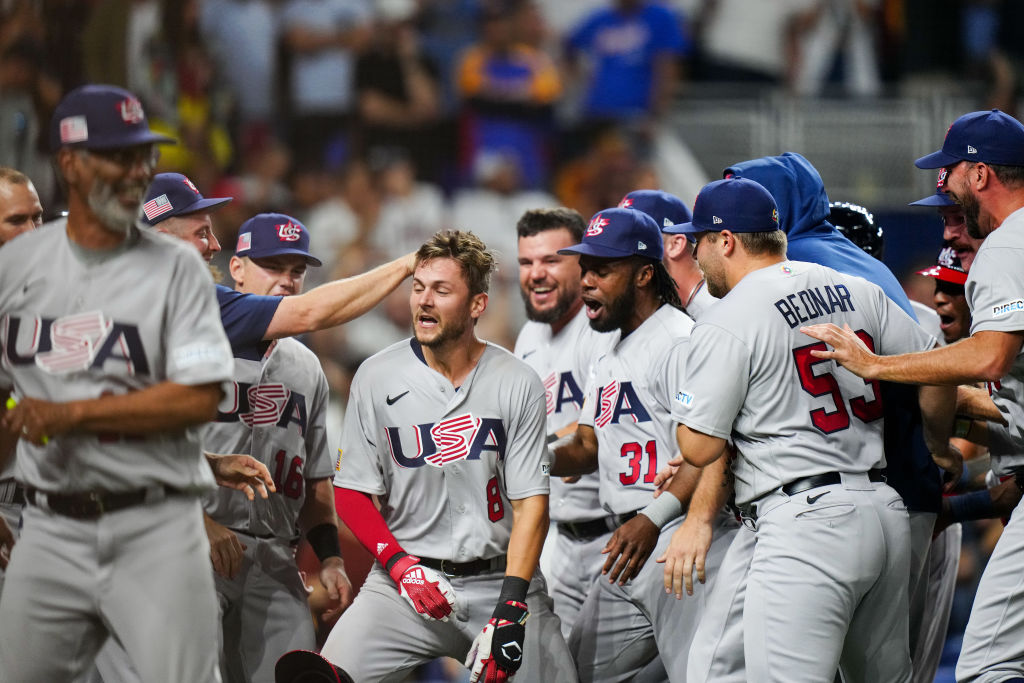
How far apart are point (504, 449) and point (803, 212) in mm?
1603

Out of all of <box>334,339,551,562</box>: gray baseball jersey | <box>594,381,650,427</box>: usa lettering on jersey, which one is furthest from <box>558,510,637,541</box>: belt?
<box>334,339,551,562</box>: gray baseball jersey

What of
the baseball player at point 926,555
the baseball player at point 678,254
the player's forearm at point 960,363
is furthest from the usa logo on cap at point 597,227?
the player's forearm at point 960,363

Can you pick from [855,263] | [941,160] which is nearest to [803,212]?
[855,263]

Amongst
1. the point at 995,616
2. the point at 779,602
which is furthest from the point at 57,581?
the point at 995,616

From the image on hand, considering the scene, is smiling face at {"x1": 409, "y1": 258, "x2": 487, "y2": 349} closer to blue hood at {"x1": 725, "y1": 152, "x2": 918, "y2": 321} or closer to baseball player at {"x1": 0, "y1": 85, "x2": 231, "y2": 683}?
baseball player at {"x1": 0, "y1": 85, "x2": 231, "y2": 683}

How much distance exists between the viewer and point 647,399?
4688 millimetres

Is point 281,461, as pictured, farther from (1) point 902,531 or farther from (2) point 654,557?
(1) point 902,531

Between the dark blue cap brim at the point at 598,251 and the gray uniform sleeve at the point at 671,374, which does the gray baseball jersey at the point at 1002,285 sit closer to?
the gray uniform sleeve at the point at 671,374

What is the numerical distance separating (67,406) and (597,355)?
256 cm

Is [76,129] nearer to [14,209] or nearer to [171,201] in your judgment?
[14,209]

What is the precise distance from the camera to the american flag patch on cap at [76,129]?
3184 millimetres

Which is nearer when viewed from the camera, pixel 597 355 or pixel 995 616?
pixel 995 616

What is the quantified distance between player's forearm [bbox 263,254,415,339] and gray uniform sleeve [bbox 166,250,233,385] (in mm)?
607

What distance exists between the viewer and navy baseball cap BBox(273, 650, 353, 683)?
3.97m
